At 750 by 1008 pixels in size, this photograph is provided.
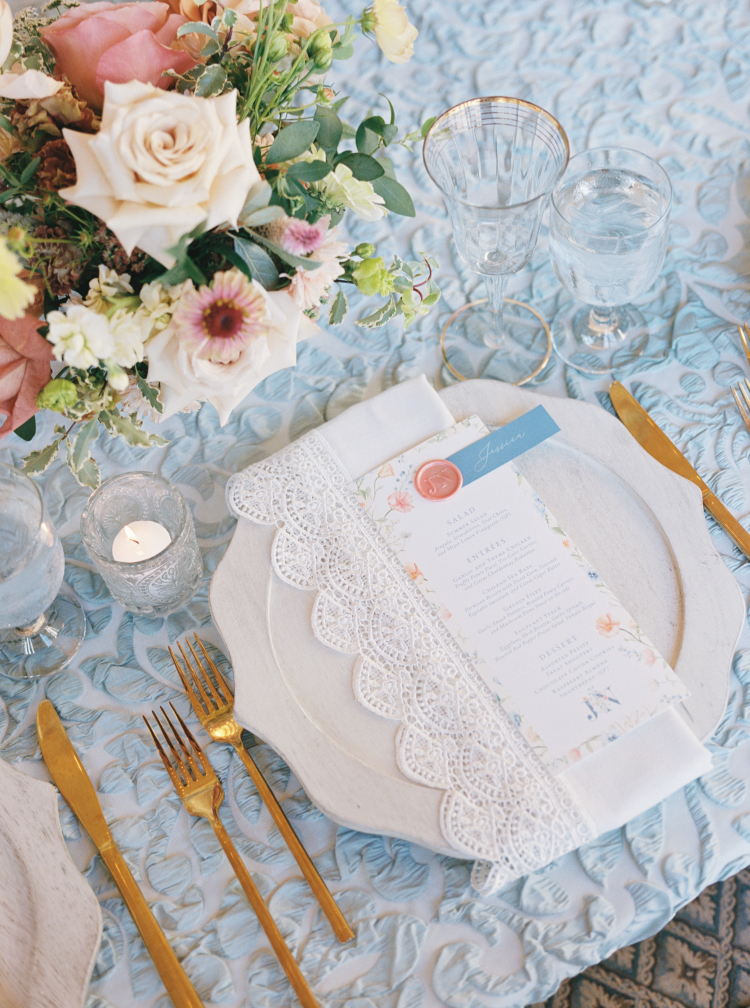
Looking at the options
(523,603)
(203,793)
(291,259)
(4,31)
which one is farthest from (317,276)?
(203,793)

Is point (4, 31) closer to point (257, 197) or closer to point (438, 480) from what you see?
point (257, 197)

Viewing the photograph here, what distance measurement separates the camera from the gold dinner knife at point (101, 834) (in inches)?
26.0

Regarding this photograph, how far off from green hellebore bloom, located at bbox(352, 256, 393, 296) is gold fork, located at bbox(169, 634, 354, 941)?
1.24 ft

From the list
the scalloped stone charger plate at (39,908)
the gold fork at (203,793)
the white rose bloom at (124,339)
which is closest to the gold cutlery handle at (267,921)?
the gold fork at (203,793)

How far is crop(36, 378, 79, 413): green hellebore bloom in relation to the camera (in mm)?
554

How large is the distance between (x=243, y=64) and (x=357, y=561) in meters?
0.43

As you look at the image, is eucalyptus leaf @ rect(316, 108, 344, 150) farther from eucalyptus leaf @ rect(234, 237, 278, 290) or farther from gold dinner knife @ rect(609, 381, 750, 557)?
gold dinner knife @ rect(609, 381, 750, 557)

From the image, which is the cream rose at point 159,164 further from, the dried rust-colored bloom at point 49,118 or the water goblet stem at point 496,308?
the water goblet stem at point 496,308

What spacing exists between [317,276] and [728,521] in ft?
1.63

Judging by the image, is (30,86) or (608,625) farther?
(608,625)

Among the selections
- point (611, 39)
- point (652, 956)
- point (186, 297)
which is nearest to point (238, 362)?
point (186, 297)

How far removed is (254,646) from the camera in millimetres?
742

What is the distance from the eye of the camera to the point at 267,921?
671 mm

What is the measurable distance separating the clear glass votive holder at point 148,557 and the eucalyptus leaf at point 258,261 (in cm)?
27
